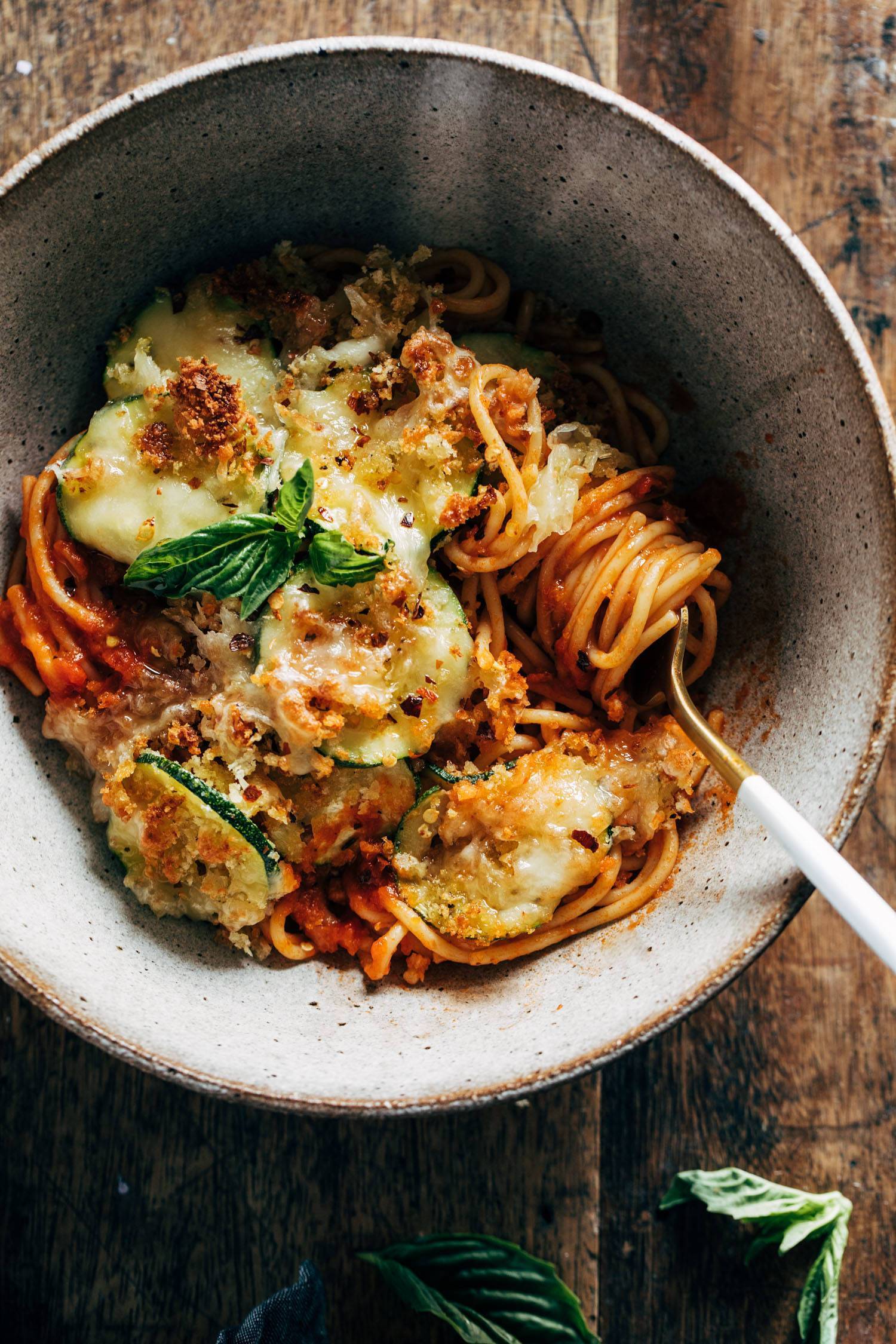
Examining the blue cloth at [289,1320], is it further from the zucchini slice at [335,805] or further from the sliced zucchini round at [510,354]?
the sliced zucchini round at [510,354]

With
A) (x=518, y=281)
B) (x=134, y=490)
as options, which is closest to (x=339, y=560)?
(x=134, y=490)

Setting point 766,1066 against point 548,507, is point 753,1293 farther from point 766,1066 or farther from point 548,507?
point 548,507

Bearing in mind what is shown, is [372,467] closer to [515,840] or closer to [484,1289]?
[515,840]

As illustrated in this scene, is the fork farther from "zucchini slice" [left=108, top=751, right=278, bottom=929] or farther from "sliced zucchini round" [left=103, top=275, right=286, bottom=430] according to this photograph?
"sliced zucchini round" [left=103, top=275, right=286, bottom=430]

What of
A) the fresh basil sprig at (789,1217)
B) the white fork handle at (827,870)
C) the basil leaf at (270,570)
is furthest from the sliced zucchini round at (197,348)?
the fresh basil sprig at (789,1217)

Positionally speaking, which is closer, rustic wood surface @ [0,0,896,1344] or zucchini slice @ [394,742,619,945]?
zucchini slice @ [394,742,619,945]

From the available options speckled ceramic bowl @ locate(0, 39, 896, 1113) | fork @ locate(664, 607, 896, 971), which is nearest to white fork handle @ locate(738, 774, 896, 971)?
fork @ locate(664, 607, 896, 971)
